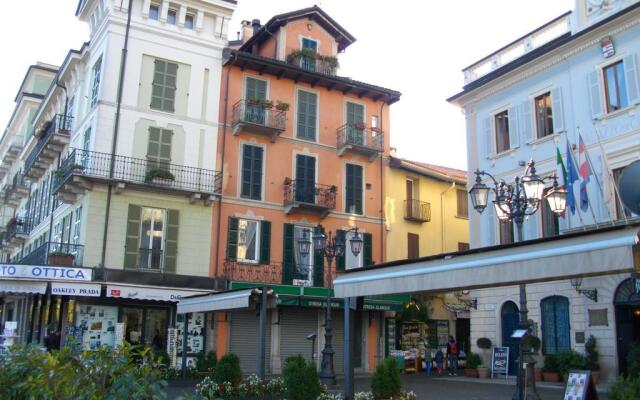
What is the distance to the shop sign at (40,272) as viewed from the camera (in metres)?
22.3

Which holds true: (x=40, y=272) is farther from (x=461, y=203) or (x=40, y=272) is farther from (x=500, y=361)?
(x=461, y=203)

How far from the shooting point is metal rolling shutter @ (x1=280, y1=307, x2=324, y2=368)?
27.3 meters

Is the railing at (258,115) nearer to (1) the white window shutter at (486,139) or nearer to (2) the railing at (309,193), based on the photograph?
(2) the railing at (309,193)

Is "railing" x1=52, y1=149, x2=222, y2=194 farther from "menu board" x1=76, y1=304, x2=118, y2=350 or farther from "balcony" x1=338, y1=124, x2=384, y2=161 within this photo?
"balcony" x1=338, y1=124, x2=384, y2=161

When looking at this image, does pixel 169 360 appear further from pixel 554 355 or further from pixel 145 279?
pixel 554 355

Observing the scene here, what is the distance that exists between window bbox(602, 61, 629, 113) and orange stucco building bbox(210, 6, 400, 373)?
11.6 meters

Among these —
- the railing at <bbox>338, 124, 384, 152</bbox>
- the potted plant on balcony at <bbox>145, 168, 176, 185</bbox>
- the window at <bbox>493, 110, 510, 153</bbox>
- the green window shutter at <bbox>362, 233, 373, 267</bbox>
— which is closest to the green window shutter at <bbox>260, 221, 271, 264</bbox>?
A: the potted plant on balcony at <bbox>145, 168, 176, 185</bbox>

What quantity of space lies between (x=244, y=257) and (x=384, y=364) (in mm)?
14384

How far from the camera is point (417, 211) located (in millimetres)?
32562

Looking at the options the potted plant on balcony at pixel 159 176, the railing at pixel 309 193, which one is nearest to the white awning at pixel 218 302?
the potted plant on balcony at pixel 159 176

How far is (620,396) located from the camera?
9.11 m

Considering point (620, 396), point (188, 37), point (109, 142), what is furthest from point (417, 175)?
point (620, 396)

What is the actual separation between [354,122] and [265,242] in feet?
25.5

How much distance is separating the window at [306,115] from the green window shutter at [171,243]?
7.13 metres
